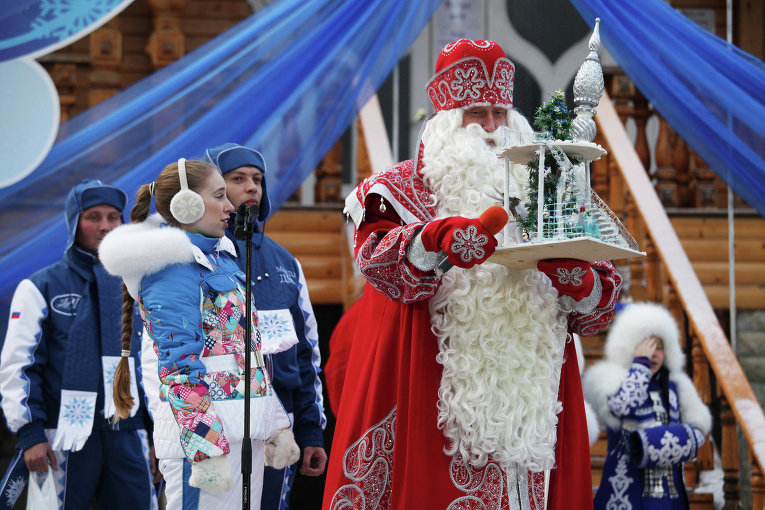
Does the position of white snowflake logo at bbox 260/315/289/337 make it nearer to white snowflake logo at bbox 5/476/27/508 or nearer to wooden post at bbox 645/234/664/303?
white snowflake logo at bbox 5/476/27/508

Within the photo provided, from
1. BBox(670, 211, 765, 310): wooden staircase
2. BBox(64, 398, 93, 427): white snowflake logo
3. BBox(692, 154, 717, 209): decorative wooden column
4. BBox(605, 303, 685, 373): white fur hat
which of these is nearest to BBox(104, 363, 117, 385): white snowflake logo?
BBox(64, 398, 93, 427): white snowflake logo

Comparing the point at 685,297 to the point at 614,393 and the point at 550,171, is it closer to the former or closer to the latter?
the point at 614,393

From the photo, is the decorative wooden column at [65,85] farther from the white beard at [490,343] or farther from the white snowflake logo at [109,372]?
the white beard at [490,343]

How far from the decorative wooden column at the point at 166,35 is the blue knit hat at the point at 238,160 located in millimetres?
3539

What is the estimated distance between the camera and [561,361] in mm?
3252

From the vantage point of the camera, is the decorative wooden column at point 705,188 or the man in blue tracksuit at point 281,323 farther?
the decorative wooden column at point 705,188

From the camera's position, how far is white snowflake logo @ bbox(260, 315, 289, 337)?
12.6 ft

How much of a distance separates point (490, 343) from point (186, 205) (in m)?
0.96

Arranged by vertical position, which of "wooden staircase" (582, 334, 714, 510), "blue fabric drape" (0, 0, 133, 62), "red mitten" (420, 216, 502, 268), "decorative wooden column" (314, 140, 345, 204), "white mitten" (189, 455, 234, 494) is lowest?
"wooden staircase" (582, 334, 714, 510)

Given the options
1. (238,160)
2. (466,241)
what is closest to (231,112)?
(238,160)

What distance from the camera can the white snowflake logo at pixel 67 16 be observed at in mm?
4477

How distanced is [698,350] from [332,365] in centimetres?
213

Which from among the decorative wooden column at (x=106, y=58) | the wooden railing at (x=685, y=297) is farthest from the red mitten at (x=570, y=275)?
the decorative wooden column at (x=106, y=58)

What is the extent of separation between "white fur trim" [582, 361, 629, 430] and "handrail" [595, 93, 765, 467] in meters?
0.57
